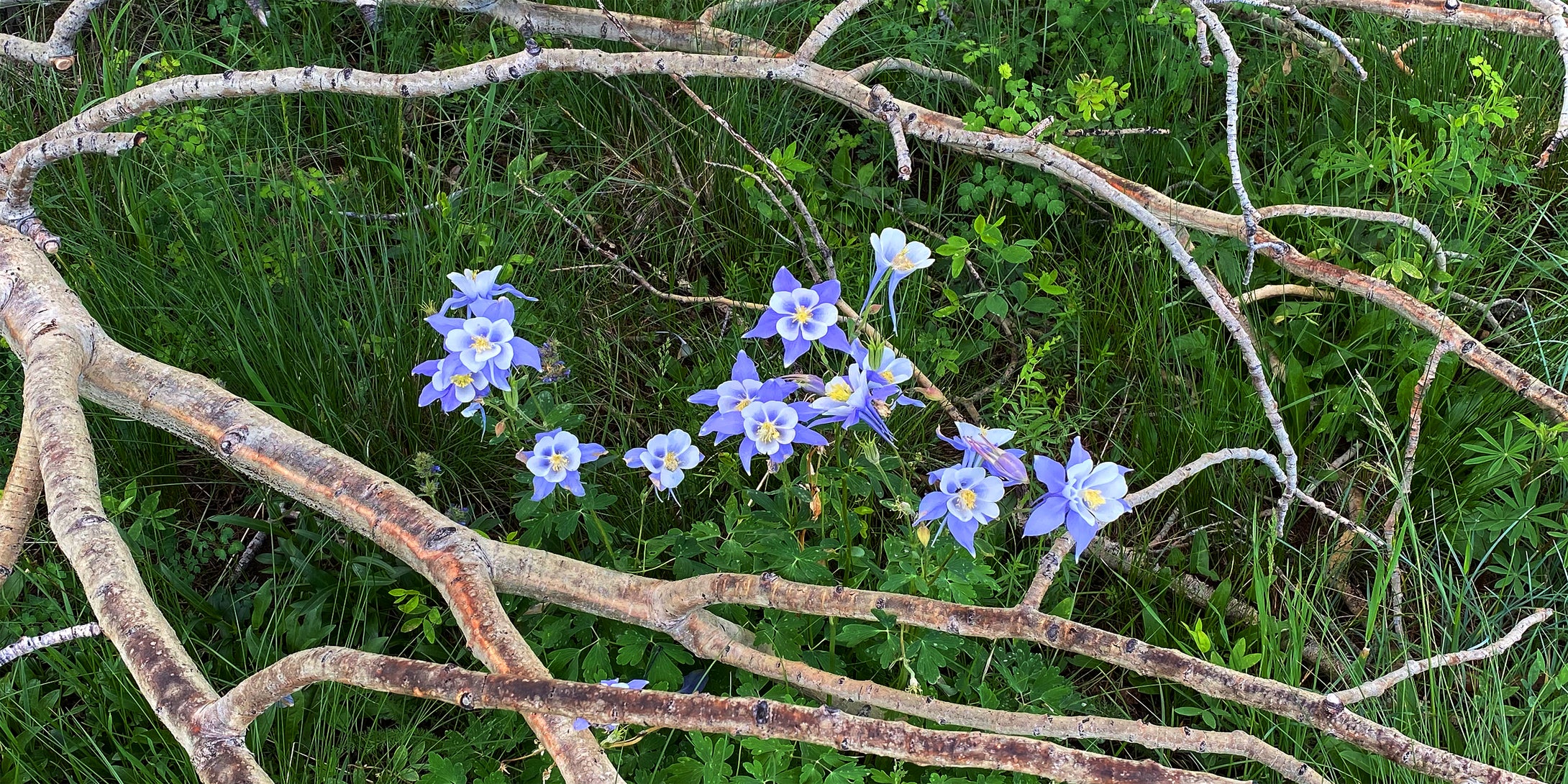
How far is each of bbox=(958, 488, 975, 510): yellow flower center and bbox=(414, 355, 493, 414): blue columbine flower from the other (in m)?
0.74

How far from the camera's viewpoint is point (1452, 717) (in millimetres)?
1831

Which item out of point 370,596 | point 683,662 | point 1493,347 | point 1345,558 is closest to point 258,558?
point 370,596

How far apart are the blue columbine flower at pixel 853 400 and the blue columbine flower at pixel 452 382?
1.76 feet

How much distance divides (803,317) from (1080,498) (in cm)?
47

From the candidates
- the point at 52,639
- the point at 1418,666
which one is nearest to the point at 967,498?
the point at 1418,666

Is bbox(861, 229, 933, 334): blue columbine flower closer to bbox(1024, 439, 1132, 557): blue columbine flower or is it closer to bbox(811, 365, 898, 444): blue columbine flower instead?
bbox(811, 365, 898, 444): blue columbine flower

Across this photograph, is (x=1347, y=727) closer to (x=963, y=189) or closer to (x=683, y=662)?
(x=683, y=662)

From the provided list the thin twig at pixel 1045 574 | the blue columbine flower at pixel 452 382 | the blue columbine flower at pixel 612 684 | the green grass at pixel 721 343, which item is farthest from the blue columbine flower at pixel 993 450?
the blue columbine flower at pixel 452 382

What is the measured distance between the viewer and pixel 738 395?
152 cm

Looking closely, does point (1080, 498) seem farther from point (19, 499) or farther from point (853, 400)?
point (19, 499)

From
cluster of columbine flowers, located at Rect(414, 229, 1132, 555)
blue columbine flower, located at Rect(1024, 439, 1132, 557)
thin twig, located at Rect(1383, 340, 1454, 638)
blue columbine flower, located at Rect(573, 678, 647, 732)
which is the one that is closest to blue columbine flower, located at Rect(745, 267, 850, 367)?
cluster of columbine flowers, located at Rect(414, 229, 1132, 555)

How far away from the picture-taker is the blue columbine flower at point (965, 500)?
4.63 feet

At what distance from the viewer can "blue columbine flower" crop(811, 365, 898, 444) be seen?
140 centimetres

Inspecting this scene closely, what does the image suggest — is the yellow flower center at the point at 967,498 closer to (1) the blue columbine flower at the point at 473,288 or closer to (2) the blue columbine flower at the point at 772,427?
(2) the blue columbine flower at the point at 772,427
